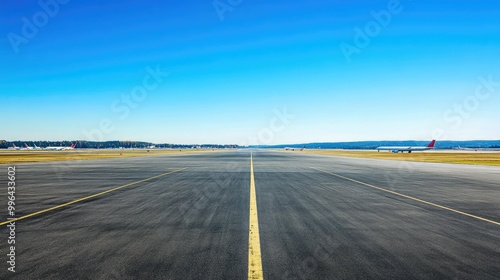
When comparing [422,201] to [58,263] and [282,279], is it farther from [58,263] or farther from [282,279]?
[58,263]

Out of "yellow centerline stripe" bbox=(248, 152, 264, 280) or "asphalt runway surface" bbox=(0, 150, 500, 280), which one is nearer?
"yellow centerline stripe" bbox=(248, 152, 264, 280)

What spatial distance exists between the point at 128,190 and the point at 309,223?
864 cm

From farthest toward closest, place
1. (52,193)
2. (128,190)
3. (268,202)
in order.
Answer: (128,190)
(52,193)
(268,202)

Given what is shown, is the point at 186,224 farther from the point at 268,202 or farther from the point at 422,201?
the point at 422,201

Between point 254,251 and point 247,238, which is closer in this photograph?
point 254,251

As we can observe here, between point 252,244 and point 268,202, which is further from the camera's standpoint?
point 268,202

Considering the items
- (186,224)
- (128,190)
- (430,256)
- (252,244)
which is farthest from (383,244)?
(128,190)

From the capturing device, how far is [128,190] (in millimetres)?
12438

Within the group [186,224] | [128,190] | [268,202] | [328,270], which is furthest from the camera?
[128,190]

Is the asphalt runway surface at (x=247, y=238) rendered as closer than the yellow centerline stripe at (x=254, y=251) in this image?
No

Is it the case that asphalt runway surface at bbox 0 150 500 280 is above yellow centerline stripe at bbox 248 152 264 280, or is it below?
below

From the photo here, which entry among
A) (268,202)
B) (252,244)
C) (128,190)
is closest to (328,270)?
(252,244)

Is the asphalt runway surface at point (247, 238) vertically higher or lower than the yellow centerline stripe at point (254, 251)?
lower

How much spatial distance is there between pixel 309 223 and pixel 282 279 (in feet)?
10.5
